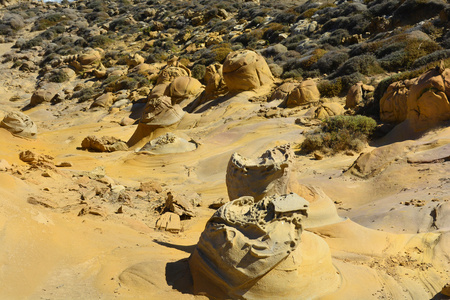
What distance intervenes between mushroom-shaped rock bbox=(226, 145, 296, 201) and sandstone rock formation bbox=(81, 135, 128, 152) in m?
8.38

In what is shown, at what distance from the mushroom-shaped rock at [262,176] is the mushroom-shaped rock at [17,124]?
34.3ft

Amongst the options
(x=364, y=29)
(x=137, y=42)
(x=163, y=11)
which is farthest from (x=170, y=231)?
(x=163, y=11)

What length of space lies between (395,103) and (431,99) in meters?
1.76

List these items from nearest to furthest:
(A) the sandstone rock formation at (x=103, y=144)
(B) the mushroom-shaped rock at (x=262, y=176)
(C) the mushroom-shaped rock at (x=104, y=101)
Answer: (B) the mushroom-shaped rock at (x=262, y=176), (A) the sandstone rock formation at (x=103, y=144), (C) the mushroom-shaped rock at (x=104, y=101)

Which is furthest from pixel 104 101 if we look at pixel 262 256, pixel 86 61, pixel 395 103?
pixel 262 256

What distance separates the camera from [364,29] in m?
21.1

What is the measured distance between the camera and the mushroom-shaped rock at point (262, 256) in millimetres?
3311

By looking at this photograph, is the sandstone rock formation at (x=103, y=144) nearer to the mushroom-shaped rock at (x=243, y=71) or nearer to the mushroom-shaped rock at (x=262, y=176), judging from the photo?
the mushroom-shaped rock at (x=243, y=71)

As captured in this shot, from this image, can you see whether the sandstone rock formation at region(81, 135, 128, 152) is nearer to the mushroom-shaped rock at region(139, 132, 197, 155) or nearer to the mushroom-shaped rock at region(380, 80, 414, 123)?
the mushroom-shaped rock at region(139, 132, 197, 155)

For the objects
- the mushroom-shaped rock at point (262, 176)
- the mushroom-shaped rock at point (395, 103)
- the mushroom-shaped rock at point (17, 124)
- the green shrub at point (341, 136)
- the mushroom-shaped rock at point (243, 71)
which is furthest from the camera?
the mushroom-shaped rock at point (243, 71)

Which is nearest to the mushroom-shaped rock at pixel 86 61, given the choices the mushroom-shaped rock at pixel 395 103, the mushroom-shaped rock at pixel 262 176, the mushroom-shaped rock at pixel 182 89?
the mushroom-shaped rock at pixel 182 89

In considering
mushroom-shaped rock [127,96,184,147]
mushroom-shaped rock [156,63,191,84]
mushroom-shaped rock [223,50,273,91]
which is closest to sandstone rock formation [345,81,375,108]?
mushroom-shaped rock [223,50,273,91]

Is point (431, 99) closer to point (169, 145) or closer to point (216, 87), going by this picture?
point (169, 145)

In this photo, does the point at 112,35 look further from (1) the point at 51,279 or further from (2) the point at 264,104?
(1) the point at 51,279
